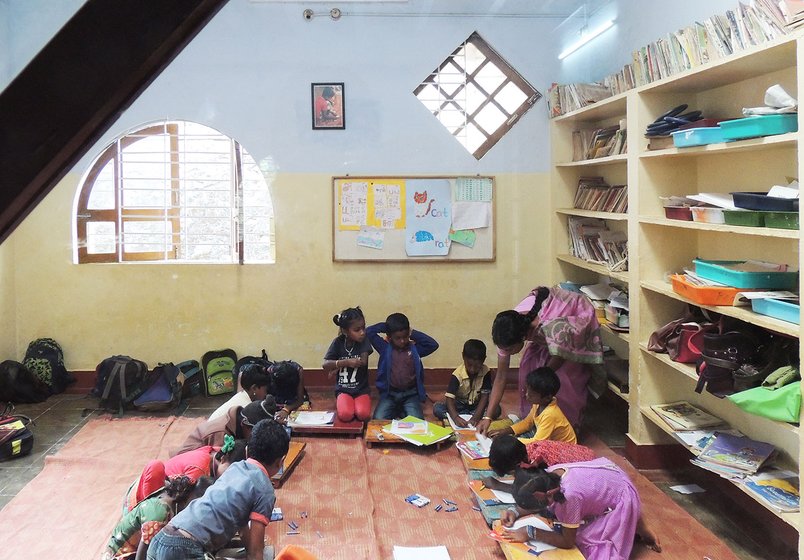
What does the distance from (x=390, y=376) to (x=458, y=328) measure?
96 centimetres

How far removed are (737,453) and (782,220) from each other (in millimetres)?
1013

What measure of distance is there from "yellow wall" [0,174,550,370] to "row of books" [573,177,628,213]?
35 centimetres

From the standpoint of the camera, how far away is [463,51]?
4.95 metres

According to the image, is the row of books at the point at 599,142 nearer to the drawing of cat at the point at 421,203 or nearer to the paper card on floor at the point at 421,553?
the drawing of cat at the point at 421,203

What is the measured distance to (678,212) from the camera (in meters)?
3.12

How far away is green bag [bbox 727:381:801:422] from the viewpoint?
2.24 metres

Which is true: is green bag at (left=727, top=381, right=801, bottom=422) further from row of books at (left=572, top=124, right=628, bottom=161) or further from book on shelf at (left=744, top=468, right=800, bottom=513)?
row of books at (left=572, top=124, right=628, bottom=161)

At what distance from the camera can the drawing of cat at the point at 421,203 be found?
4.99 m

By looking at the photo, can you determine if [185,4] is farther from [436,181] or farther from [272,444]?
[436,181]

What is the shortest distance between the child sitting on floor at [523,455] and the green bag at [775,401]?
0.67m

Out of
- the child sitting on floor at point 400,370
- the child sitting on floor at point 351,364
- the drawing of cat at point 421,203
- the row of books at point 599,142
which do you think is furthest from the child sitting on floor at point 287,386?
the row of books at point 599,142

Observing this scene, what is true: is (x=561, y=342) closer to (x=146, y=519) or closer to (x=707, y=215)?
(x=707, y=215)

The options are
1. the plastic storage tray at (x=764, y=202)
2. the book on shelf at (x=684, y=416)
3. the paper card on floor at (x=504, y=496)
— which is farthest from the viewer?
the book on shelf at (x=684, y=416)

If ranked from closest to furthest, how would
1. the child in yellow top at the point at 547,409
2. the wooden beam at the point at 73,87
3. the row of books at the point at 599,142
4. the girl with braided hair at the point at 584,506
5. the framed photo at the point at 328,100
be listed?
the wooden beam at the point at 73,87, the girl with braided hair at the point at 584,506, the child in yellow top at the point at 547,409, the row of books at the point at 599,142, the framed photo at the point at 328,100
